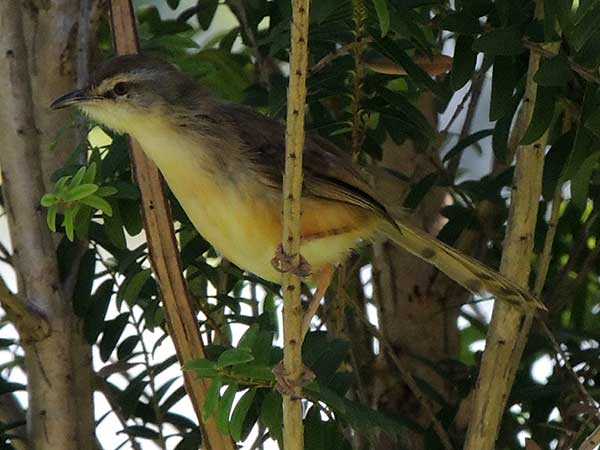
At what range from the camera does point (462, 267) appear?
4.46 meters

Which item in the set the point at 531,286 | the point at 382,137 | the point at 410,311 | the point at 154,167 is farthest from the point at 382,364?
the point at 154,167

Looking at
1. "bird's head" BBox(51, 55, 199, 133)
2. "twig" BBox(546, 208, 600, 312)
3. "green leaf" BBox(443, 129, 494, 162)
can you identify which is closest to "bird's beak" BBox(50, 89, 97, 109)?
"bird's head" BBox(51, 55, 199, 133)

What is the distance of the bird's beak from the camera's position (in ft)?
13.8

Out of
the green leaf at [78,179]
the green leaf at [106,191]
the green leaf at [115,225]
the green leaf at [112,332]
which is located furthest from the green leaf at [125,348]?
the green leaf at [78,179]

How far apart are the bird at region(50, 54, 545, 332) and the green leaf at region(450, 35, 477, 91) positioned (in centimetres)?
45

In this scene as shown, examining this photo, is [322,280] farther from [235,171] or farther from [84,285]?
[84,285]

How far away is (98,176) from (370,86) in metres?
1.03

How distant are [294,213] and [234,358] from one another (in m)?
0.40

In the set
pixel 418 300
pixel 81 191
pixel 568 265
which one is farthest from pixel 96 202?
pixel 418 300

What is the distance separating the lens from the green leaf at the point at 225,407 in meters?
3.39

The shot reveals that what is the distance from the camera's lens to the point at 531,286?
484 centimetres

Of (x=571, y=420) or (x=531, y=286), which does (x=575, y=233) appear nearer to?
(x=531, y=286)

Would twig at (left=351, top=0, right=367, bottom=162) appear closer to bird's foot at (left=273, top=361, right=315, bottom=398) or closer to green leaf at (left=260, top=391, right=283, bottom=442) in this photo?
green leaf at (left=260, top=391, right=283, bottom=442)

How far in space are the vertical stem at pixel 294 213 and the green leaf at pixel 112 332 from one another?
4.11 feet
